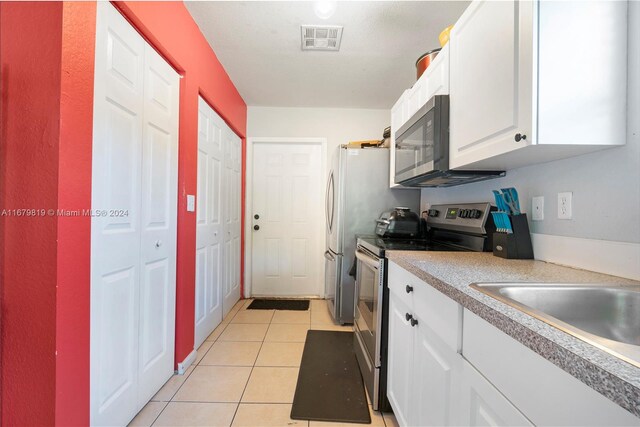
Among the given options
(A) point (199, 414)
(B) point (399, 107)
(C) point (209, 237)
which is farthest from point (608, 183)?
(C) point (209, 237)

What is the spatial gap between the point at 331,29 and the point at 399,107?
0.77 metres

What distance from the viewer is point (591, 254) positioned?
96cm

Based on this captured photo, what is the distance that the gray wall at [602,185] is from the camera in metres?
0.84

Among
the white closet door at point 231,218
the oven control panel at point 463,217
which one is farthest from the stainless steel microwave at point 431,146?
the white closet door at point 231,218

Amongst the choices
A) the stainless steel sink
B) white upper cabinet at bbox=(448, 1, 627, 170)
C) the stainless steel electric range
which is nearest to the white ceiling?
white upper cabinet at bbox=(448, 1, 627, 170)

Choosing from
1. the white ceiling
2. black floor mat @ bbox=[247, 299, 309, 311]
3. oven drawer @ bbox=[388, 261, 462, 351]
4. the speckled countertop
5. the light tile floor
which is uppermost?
the white ceiling

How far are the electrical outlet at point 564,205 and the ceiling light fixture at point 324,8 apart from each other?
1.59 metres

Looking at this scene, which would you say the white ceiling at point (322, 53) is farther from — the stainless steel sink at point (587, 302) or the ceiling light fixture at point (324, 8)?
the stainless steel sink at point (587, 302)

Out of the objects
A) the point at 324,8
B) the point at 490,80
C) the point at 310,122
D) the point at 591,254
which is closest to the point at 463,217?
the point at 591,254

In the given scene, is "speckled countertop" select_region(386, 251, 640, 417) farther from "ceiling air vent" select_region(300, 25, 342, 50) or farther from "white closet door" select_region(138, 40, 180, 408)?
"ceiling air vent" select_region(300, 25, 342, 50)

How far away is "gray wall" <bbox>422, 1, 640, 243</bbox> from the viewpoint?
0.84 metres

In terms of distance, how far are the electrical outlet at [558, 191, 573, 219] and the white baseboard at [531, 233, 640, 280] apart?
9 cm

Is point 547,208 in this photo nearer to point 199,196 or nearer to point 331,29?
point 331,29

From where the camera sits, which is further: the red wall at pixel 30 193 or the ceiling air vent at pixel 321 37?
Answer: the ceiling air vent at pixel 321 37
